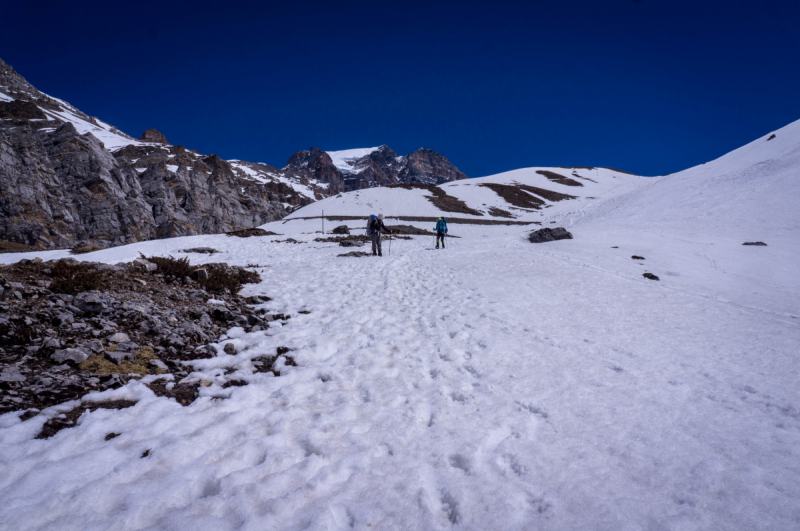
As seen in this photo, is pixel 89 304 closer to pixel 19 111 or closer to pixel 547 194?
pixel 547 194

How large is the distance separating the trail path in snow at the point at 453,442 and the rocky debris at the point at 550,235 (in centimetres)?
1520

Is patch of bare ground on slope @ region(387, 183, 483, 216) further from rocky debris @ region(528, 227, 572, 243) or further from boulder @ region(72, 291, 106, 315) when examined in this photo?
boulder @ region(72, 291, 106, 315)

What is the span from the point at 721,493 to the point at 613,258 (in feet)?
43.8

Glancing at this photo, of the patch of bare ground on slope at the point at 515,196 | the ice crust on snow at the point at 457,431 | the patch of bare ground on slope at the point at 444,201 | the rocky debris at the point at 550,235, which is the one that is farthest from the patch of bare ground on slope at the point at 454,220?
the ice crust on snow at the point at 457,431

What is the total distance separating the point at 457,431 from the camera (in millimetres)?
3262

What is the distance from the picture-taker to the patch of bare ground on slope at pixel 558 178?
82.8m

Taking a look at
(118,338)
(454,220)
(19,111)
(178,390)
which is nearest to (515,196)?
(454,220)

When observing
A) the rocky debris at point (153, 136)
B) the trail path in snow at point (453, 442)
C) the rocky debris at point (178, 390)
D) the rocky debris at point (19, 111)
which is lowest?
the trail path in snow at point (453, 442)

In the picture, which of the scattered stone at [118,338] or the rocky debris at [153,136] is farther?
the rocky debris at [153,136]

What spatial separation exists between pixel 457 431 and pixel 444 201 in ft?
188

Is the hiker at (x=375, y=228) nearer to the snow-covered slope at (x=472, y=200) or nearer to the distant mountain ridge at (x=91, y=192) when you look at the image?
the snow-covered slope at (x=472, y=200)

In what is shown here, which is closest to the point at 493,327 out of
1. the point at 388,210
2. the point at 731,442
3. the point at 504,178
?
the point at 731,442

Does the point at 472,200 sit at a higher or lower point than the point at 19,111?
lower

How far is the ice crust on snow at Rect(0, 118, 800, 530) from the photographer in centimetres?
230
